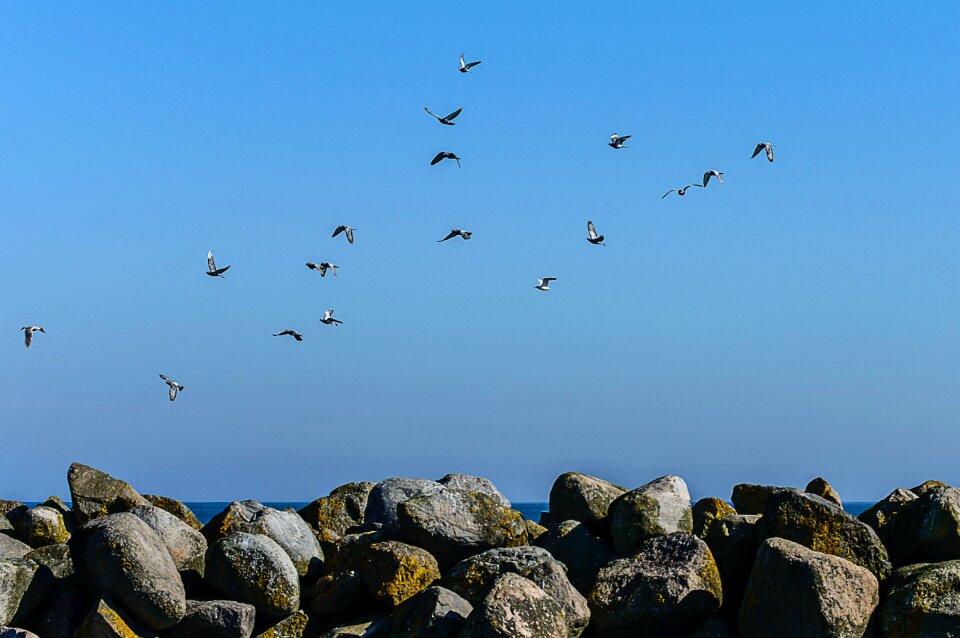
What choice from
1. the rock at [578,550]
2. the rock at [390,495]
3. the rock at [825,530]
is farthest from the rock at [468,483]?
the rock at [825,530]

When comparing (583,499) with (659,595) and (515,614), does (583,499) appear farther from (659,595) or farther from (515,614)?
(515,614)

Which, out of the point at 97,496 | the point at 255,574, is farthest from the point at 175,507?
the point at 255,574

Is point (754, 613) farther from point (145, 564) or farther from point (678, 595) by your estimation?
point (145, 564)

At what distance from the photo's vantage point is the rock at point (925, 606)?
53.1ft

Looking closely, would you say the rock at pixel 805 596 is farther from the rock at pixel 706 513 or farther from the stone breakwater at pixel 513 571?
the rock at pixel 706 513

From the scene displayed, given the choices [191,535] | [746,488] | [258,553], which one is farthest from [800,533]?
[191,535]

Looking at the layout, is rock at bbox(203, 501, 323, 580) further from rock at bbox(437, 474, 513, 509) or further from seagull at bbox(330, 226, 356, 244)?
seagull at bbox(330, 226, 356, 244)

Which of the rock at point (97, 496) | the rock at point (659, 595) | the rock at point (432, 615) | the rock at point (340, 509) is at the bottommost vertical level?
the rock at point (432, 615)

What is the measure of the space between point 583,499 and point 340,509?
4.81 meters

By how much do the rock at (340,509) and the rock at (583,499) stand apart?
369cm

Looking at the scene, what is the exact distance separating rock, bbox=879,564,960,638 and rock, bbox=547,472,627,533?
4.93 metres

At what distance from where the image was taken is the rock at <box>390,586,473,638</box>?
630 inches

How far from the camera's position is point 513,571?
17484mm

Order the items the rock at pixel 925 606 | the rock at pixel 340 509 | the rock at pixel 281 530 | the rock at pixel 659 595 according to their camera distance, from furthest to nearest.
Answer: the rock at pixel 340 509 → the rock at pixel 281 530 → the rock at pixel 659 595 → the rock at pixel 925 606
